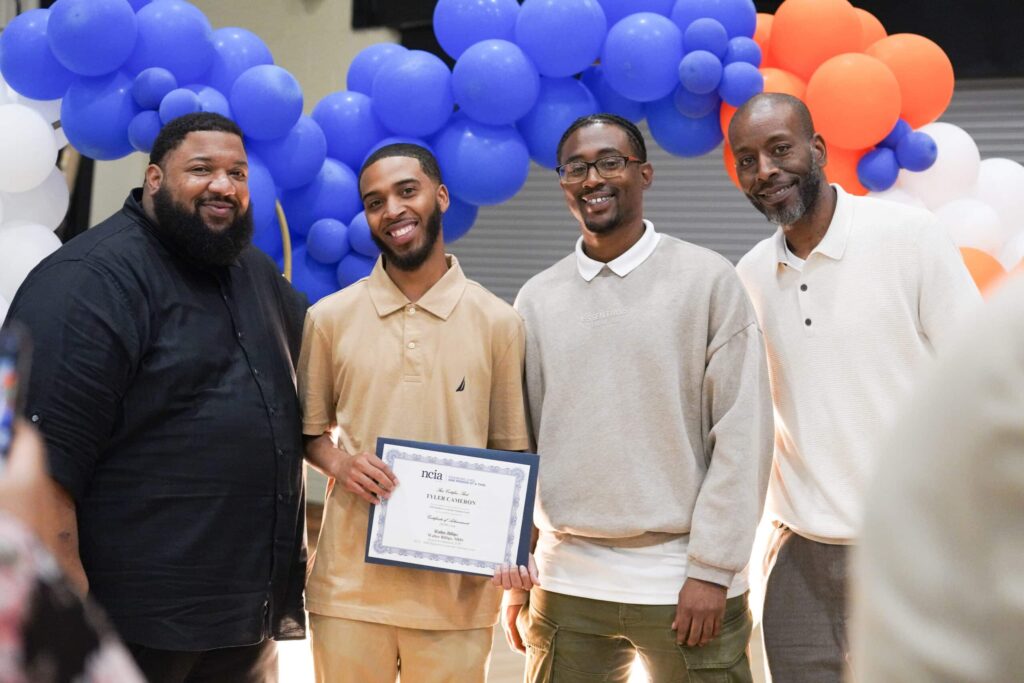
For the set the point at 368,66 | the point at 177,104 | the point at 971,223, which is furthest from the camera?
the point at 368,66

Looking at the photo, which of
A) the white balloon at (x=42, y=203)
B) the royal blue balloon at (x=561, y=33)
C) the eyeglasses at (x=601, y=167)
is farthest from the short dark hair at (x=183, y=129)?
the white balloon at (x=42, y=203)

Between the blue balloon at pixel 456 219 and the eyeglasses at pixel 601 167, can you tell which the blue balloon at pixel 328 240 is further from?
the eyeglasses at pixel 601 167

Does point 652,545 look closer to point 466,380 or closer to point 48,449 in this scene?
point 466,380

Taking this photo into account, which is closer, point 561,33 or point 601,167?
point 601,167

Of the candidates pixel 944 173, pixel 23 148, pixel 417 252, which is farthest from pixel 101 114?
pixel 944 173

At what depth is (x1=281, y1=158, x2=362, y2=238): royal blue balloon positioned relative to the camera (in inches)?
176

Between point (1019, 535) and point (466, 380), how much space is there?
2.13m

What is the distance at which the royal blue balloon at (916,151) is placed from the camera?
4379mm

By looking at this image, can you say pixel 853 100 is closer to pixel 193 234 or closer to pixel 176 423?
pixel 193 234

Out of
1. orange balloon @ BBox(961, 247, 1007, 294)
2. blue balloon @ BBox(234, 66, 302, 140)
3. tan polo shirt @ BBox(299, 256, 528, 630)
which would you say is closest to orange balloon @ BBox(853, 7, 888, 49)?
orange balloon @ BBox(961, 247, 1007, 294)

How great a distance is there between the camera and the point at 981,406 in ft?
1.91

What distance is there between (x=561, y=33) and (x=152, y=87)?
156 cm

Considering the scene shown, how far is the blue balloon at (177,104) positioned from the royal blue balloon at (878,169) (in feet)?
8.53

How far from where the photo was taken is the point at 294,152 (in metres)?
4.28
